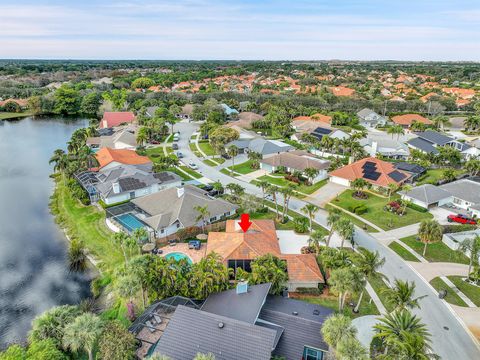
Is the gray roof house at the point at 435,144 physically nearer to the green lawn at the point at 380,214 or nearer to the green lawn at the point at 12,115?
the green lawn at the point at 380,214

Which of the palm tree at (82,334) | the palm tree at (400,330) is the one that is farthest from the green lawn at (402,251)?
the palm tree at (82,334)

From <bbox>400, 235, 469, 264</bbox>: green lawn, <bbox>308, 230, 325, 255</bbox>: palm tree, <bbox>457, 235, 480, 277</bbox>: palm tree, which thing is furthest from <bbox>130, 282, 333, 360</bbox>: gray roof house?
<bbox>400, 235, 469, 264</bbox>: green lawn

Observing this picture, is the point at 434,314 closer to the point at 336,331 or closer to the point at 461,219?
the point at 336,331

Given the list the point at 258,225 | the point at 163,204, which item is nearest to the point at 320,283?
the point at 258,225

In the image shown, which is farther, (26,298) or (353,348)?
(26,298)

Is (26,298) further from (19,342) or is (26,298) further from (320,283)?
(320,283)

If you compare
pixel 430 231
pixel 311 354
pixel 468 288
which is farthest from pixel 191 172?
pixel 468 288
